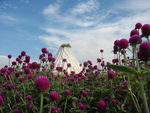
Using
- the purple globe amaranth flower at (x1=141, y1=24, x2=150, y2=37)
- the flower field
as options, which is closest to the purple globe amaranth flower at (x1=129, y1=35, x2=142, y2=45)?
the flower field

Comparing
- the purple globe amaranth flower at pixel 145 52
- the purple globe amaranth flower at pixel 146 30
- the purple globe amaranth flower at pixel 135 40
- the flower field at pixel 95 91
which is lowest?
the flower field at pixel 95 91

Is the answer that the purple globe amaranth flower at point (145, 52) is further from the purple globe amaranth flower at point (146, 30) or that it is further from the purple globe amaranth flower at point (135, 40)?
the purple globe amaranth flower at point (146, 30)

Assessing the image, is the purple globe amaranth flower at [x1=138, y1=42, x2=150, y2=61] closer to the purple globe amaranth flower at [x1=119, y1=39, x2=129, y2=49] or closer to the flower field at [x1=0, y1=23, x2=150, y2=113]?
the flower field at [x1=0, y1=23, x2=150, y2=113]

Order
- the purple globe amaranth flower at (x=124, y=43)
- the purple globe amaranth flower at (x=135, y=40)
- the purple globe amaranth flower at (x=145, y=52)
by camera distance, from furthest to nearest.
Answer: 1. the purple globe amaranth flower at (x=124, y=43)
2. the purple globe amaranth flower at (x=135, y=40)
3. the purple globe amaranth flower at (x=145, y=52)

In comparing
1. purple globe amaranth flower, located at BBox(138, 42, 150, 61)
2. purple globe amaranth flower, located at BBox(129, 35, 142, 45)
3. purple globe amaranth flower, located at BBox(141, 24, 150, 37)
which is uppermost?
purple globe amaranth flower, located at BBox(141, 24, 150, 37)

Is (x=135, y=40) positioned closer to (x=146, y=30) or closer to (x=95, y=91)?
(x=146, y=30)

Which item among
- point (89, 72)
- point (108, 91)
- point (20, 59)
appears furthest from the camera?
point (89, 72)

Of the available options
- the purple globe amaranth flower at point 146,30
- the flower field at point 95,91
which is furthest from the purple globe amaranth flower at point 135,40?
the purple globe amaranth flower at point 146,30

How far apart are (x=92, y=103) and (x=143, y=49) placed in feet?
5.90

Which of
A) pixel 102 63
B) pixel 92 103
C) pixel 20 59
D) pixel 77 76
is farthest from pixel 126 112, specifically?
pixel 20 59

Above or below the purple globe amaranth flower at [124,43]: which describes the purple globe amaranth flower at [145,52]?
below

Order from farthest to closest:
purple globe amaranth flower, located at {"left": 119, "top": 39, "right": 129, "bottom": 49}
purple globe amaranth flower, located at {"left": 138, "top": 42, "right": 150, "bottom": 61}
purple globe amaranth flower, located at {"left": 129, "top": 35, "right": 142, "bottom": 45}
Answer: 1. purple globe amaranth flower, located at {"left": 119, "top": 39, "right": 129, "bottom": 49}
2. purple globe amaranth flower, located at {"left": 129, "top": 35, "right": 142, "bottom": 45}
3. purple globe amaranth flower, located at {"left": 138, "top": 42, "right": 150, "bottom": 61}

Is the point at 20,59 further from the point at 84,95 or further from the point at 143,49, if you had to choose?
the point at 143,49

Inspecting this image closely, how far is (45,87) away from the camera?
6.56ft
